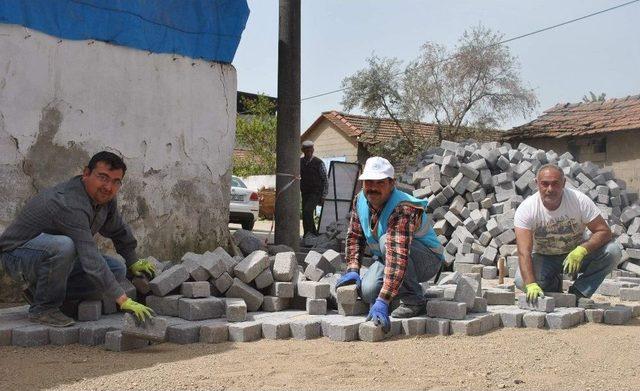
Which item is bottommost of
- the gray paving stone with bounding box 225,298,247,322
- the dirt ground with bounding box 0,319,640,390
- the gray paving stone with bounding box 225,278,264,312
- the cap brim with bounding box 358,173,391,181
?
the dirt ground with bounding box 0,319,640,390

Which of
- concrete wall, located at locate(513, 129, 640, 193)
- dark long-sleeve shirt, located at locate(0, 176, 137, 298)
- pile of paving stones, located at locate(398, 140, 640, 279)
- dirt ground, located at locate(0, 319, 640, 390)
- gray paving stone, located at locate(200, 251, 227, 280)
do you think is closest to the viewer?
dirt ground, located at locate(0, 319, 640, 390)

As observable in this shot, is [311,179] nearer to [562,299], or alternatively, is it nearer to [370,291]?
[562,299]

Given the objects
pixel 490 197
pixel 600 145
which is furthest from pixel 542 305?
pixel 600 145

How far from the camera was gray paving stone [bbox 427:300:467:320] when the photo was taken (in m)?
4.62

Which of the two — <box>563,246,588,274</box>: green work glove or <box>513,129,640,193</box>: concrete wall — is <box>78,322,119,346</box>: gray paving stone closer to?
<box>563,246,588,274</box>: green work glove

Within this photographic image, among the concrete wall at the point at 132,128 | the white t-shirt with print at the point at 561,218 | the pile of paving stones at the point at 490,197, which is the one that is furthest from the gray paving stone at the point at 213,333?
the pile of paving stones at the point at 490,197

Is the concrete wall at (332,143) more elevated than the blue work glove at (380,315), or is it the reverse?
the concrete wall at (332,143)

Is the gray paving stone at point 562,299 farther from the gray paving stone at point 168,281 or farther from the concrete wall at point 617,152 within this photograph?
the concrete wall at point 617,152

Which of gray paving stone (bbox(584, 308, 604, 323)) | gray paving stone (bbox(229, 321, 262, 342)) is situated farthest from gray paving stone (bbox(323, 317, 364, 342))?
gray paving stone (bbox(584, 308, 604, 323))

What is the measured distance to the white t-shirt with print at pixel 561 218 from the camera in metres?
5.10

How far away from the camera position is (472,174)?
34.0 ft

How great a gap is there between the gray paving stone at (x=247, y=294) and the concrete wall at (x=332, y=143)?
19.9 meters

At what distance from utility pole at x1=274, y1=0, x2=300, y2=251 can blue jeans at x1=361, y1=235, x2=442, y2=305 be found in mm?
3261

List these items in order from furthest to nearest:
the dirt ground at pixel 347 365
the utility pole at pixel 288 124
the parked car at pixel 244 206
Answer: the parked car at pixel 244 206, the utility pole at pixel 288 124, the dirt ground at pixel 347 365
